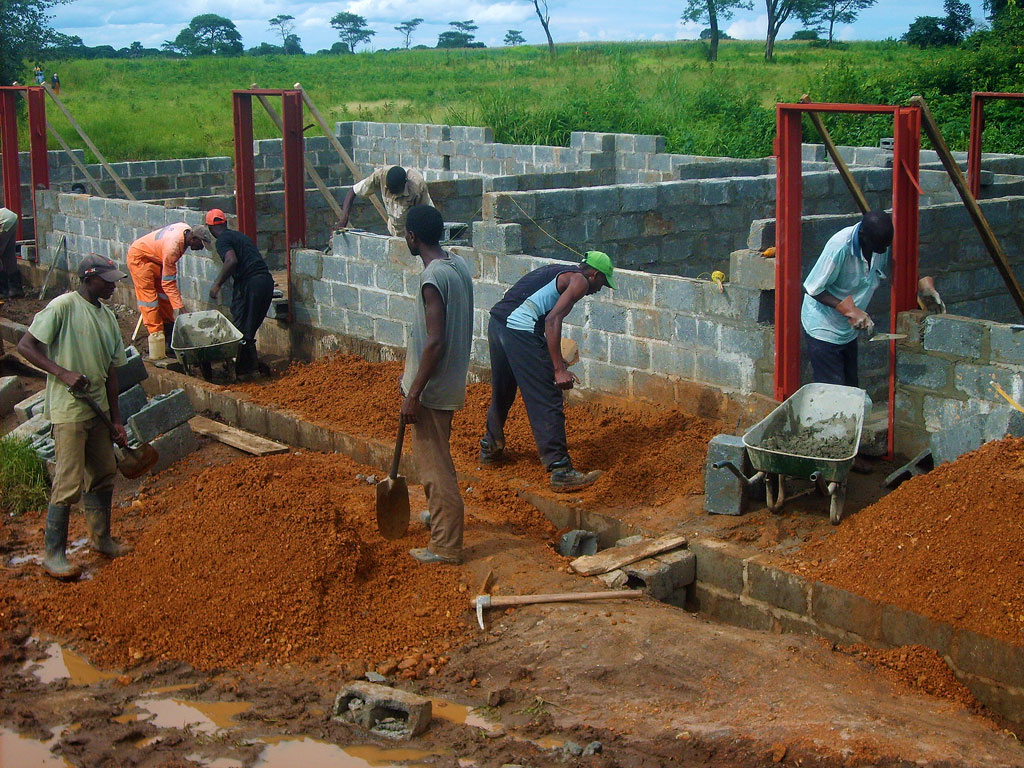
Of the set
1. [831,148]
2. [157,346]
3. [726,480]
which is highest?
[831,148]

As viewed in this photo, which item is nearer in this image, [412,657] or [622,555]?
[412,657]

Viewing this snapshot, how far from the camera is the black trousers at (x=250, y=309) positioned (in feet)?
34.4

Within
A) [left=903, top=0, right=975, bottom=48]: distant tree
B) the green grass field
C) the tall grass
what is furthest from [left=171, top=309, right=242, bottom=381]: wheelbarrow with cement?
[left=903, top=0, right=975, bottom=48]: distant tree

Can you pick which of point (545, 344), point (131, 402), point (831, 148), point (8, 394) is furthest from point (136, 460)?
point (831, 148)

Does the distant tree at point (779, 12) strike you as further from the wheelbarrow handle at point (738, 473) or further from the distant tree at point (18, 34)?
the wheelbarrow handle at point (738, 473)

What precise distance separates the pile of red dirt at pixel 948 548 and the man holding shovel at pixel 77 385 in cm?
383

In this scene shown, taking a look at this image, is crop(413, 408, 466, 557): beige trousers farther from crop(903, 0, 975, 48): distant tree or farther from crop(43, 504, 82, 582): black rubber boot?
crop(903, 0, 975, 48): distant tree

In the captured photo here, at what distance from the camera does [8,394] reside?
9.84m

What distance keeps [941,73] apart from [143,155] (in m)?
15.8

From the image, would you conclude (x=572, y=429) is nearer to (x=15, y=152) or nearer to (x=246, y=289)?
(x=246, y=289)

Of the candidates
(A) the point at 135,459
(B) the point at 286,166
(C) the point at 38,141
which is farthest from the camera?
(C) the point at 38,141

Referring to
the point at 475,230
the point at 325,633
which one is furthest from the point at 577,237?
the point at 325,633

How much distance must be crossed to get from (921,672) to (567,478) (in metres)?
2.64

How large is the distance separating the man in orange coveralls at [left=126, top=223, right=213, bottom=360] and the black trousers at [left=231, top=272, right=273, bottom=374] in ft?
1.72
